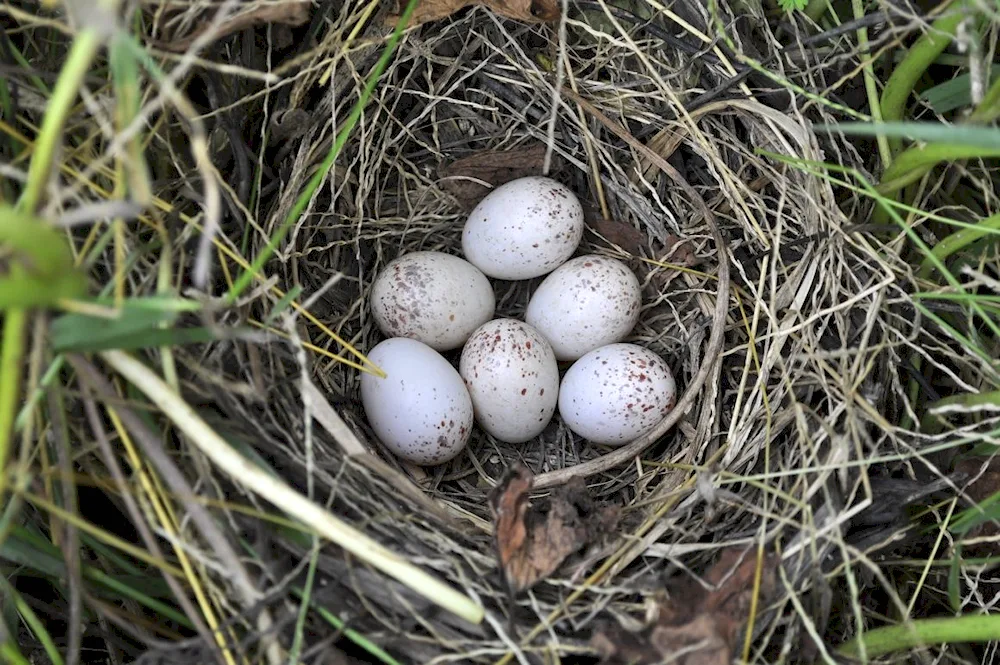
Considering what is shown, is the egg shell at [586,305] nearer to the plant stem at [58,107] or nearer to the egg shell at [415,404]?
the egg shell at [415,404]

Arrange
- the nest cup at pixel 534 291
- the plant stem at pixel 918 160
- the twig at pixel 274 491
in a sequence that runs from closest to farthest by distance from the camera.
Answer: the twig at pixel 274 491
the plant stem at pixel 918 160
the nest cup at pixel 534 291

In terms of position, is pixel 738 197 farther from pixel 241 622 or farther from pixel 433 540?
pixel 241 622

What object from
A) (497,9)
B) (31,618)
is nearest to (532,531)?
(31,618)

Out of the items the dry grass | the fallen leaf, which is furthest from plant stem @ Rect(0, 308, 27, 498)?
the fallen leaf

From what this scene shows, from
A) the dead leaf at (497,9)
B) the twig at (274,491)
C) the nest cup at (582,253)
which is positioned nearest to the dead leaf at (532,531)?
the nest cup at (582,253)

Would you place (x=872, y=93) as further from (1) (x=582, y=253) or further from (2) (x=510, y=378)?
(2) (x=510, y=378)

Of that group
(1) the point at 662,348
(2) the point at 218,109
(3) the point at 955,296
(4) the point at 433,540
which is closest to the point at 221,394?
(4) the point at 433,540
